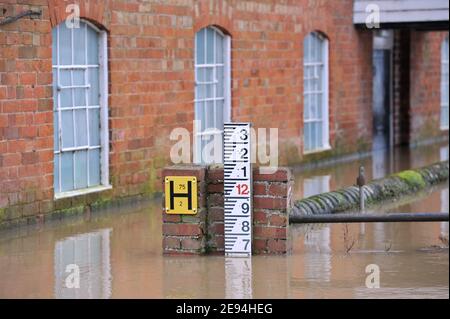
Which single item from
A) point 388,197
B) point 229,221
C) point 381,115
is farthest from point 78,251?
point 381,115

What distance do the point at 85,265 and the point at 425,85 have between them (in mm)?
16574

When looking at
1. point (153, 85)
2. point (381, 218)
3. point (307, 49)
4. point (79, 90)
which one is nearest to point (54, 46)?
point (79, 90)

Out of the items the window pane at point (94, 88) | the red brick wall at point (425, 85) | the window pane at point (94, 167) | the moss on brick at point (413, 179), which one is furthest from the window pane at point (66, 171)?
the red brick wall at point (425, 85)

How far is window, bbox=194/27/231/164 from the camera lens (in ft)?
58.6

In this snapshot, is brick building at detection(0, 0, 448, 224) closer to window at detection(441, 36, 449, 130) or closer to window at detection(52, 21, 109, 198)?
window at detection(52, 21, 109, 198)

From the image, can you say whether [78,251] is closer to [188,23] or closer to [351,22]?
[188,23]

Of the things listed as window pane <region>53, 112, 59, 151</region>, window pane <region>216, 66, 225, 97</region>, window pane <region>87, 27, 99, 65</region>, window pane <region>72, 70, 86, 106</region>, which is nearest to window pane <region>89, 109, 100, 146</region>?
window pane <region>72, 70, 86, 106</region>

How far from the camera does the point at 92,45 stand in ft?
50.3

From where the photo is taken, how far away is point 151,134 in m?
16.5

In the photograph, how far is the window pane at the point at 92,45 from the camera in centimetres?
1527

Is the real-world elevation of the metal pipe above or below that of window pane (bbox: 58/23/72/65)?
below

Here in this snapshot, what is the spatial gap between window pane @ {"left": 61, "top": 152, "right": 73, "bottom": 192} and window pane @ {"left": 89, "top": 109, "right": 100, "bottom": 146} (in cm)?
53

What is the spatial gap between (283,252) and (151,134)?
538cm
